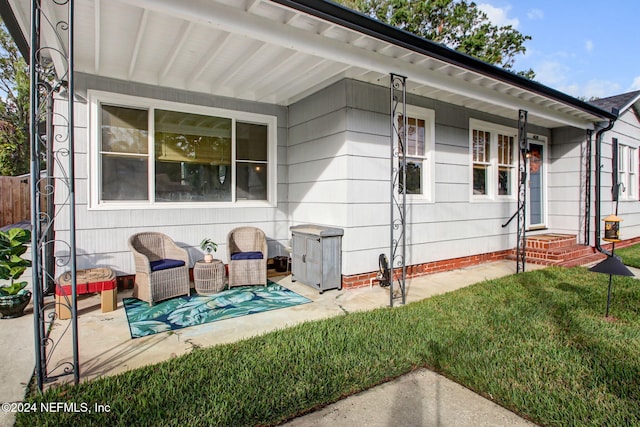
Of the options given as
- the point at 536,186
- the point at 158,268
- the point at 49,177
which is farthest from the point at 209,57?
the point at 536,186

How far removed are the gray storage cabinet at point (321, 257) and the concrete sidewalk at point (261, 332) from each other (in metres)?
0.17

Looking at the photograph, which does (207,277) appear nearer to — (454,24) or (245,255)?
(245,255)

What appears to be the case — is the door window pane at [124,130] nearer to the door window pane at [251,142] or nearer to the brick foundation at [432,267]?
the door window pane at [251,142]

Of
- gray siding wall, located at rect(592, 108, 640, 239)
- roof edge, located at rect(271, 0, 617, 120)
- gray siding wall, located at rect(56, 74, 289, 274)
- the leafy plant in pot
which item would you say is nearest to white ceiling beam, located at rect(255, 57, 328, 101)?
gray siding wall, located at rect(56, 74, 289, 274)

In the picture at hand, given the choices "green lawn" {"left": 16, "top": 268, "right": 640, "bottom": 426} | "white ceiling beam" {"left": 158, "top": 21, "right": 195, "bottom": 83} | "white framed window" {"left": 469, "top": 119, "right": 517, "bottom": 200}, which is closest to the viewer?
"green lawn" {"left": 16, "top": 268, "right": 640, "bottom": 426}

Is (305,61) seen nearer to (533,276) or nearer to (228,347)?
(228,347)

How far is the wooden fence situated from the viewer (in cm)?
1045

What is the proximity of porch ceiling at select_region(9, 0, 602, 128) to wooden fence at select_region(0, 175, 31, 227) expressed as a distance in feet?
28.4

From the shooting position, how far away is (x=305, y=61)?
4.36 metres

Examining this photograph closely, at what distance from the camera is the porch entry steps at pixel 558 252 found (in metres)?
6.59

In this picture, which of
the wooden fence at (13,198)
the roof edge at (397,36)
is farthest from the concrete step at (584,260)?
the wooden fence at (13,198)

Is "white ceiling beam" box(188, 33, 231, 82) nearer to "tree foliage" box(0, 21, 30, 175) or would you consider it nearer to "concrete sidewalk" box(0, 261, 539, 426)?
"concrete sidewalk" box(0, 261, 539, 426)

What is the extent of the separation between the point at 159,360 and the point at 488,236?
6.18 m

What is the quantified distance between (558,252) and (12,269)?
834 cm
